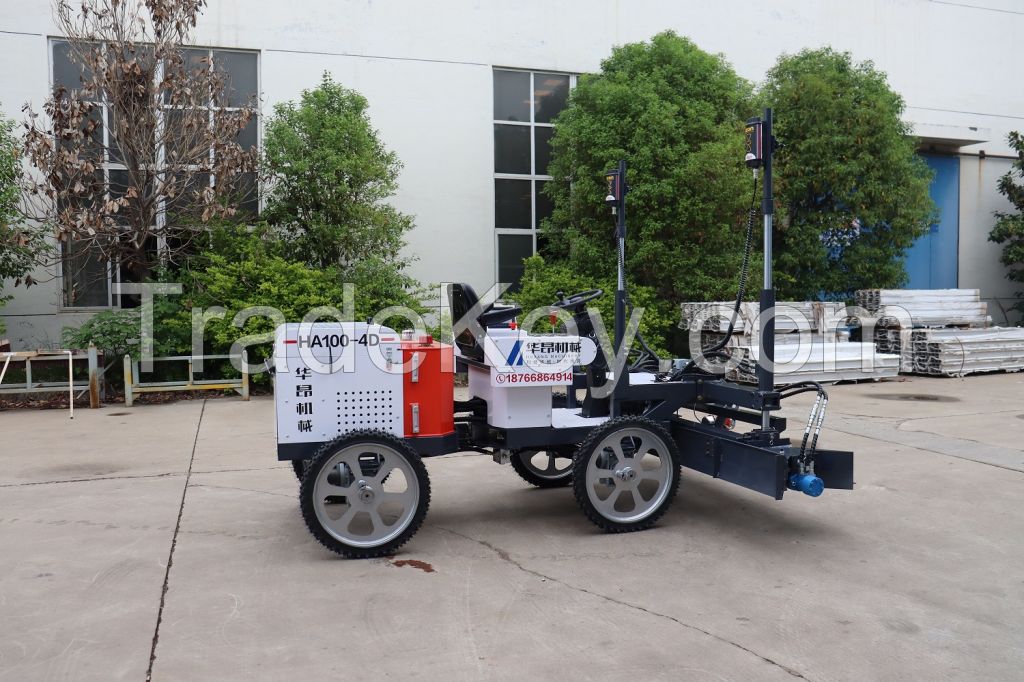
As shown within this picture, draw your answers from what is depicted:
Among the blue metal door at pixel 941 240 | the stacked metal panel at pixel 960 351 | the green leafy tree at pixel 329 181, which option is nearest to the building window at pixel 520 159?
the green leafy tree at pixel 329 181

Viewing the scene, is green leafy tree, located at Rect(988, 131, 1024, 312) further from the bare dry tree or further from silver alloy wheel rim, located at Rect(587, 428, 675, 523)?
silver alloy wheel rim, located at Rect(587, 428, 675, 523)

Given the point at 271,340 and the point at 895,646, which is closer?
the point at 895,646

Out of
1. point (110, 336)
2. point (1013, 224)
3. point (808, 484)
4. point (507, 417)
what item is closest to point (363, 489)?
point (507, 417)

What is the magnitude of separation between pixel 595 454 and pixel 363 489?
146cm

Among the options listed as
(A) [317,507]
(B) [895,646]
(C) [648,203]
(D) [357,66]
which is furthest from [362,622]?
(D) [357,66]

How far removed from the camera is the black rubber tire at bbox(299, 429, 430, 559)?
463 centimetres

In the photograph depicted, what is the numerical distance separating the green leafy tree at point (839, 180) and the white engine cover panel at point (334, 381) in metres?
11.7

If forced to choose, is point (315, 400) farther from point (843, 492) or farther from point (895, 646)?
point (843, 492)

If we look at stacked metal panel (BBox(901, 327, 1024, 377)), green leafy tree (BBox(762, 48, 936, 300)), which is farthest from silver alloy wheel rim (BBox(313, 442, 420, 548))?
green leafy tree (BBox(762, 48, 936, 300))

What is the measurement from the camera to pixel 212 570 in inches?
182

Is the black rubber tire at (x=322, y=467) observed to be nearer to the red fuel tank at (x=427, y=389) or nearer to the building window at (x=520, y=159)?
the red fuel tank at (x=427, y=389)

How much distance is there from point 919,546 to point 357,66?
1221 cm

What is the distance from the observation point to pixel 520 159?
15.3m

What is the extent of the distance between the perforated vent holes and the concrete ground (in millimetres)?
792
